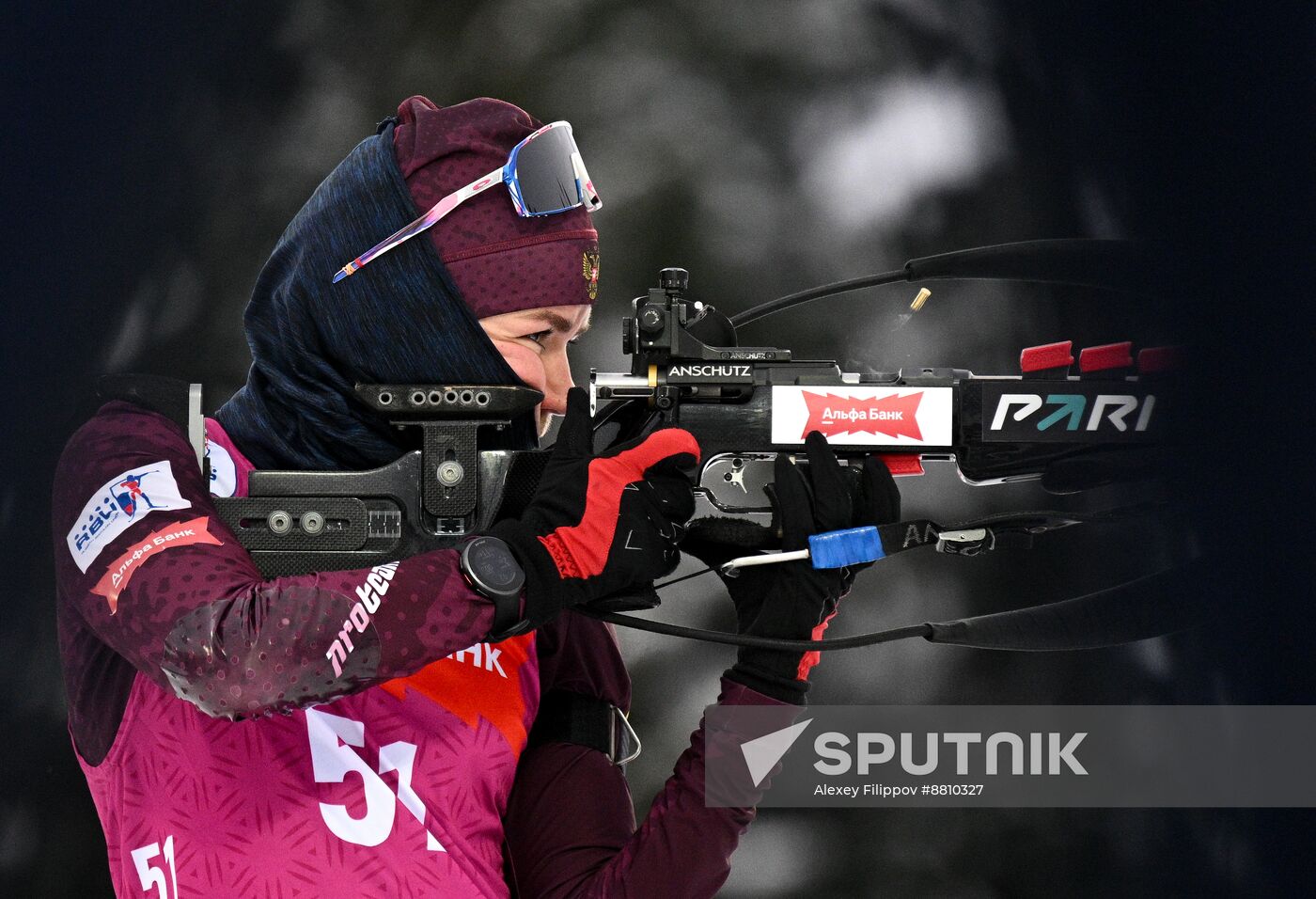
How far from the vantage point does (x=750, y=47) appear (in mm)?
1530

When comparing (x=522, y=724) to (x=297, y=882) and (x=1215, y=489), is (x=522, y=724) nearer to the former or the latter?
(x=297, y=882)

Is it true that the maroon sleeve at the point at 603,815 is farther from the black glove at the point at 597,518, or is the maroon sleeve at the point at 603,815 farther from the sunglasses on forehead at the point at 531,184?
the sunglasses on forehead at the point at 531,184

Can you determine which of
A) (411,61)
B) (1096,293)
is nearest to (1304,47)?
(1096,293)

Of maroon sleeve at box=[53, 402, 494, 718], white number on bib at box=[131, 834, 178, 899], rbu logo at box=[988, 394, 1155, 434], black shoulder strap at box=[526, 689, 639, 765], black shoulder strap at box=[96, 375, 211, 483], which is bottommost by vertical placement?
white number on bib at box=[131, 834, 178, 899]

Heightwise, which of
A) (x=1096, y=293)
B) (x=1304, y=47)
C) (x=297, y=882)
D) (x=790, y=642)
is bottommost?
(x=297, y=882)

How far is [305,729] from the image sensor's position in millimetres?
992

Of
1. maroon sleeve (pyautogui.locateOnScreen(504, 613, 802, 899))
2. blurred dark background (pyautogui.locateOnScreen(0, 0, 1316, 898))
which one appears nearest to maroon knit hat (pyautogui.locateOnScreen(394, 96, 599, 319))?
maroon sleeve (pyautogui.locateOnScreen(504, 613, 802, 899))

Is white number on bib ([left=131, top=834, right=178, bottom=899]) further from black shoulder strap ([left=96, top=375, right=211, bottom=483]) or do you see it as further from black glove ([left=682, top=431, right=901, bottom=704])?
black glove ([left=682, top=431, right=901, bottom=704])

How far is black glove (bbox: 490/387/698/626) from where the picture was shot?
2.99 ft

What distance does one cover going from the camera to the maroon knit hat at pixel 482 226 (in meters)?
1.04

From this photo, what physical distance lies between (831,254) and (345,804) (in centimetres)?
93

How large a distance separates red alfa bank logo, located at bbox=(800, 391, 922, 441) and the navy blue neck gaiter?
271 millimetres

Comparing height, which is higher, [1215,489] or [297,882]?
[1215,489]

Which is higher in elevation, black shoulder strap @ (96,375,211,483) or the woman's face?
the woman's face
